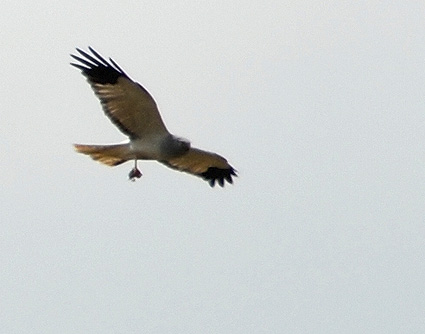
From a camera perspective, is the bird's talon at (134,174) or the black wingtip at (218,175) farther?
the black wingtip at (218,175)

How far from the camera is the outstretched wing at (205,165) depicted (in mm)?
46031

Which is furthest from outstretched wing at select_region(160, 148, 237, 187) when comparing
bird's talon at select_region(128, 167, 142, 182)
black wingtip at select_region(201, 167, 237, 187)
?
bird's talon at select_region(128, 167, 142, 182)

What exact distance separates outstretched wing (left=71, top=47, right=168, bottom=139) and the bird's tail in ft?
0.79

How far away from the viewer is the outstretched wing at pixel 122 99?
4409 centimetres

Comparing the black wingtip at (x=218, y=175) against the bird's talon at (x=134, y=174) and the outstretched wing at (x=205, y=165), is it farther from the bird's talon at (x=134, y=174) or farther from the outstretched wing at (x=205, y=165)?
the bird's talon at (x=134, y=174)

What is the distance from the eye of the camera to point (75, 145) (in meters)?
44.8

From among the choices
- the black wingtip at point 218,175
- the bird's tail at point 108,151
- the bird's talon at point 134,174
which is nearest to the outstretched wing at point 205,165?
the black wingtip at point 218,175

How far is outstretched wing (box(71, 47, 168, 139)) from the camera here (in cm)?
4409

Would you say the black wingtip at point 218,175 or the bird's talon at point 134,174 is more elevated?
the black wingtip at point 218,175

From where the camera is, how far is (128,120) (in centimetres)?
4462

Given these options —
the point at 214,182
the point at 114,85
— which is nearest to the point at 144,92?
the point at 114,85

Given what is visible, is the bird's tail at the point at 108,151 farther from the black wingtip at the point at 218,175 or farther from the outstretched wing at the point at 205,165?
the black wingtip at the point at 218,175

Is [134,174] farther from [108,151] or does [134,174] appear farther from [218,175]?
[218,175]

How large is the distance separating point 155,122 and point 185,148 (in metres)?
0.83
